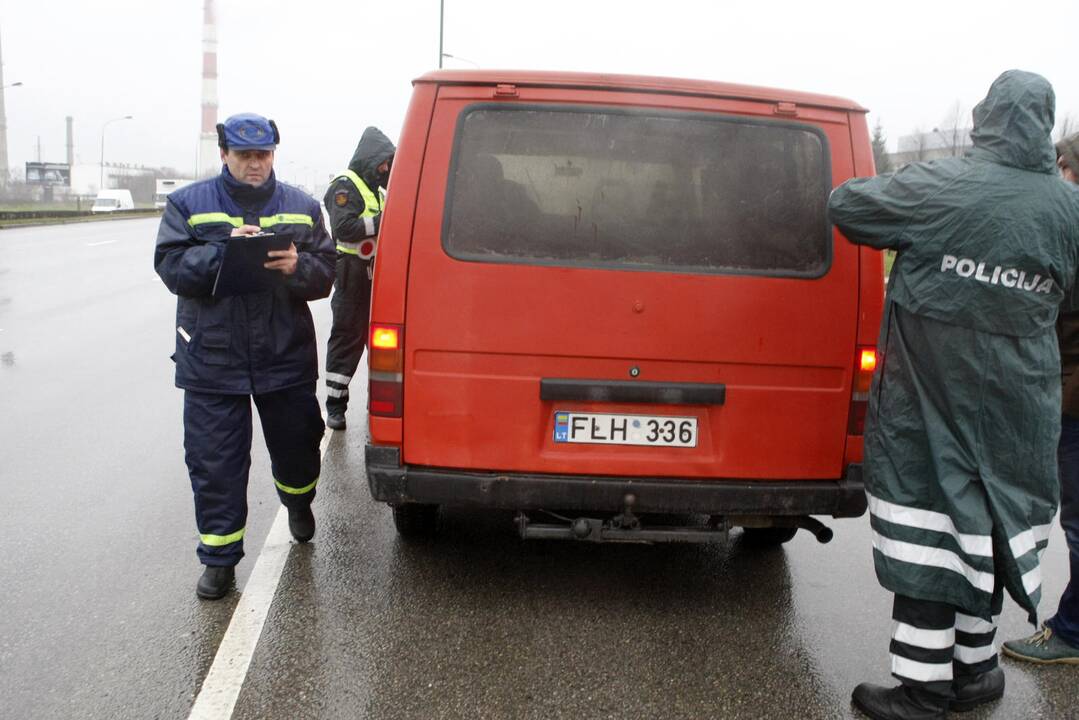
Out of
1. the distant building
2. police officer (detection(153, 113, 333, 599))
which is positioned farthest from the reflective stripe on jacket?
the distant building

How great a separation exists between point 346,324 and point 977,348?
4.43 metres

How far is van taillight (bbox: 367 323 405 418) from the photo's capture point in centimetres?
356

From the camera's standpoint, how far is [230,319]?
3.96m

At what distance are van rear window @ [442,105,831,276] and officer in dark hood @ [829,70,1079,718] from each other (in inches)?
20.8

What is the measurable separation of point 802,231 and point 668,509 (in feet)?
3.66

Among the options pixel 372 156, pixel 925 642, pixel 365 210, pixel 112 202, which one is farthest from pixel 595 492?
pixel 112 202

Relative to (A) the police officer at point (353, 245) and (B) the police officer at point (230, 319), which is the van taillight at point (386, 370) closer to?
(B) the police officer at point (230, 319)

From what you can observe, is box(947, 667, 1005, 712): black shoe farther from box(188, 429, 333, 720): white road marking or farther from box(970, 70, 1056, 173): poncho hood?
box(188, 429, 333, 720): white road marking

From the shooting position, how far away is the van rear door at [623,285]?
3.55 metres

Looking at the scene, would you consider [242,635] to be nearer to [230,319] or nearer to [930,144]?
[230,319]

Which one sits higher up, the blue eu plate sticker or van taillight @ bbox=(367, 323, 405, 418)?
van taillight @ bbox=(367, 323, 405, 418)

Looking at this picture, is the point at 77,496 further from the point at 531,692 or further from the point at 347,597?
the point at 531,692

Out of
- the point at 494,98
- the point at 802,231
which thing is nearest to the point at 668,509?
the point at 802,231

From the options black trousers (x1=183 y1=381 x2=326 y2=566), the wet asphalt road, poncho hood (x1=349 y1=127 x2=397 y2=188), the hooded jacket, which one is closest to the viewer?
the wet asphalt road
